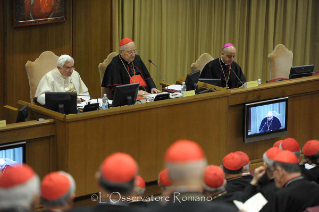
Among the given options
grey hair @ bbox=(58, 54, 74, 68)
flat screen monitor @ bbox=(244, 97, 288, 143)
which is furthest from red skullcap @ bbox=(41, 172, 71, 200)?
grey hair @ bbox=(58, 54, 74, 68)

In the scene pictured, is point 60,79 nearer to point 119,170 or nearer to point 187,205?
point 119,170

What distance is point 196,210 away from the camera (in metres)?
2.37

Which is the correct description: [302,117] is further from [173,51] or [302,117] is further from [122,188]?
[122,188]

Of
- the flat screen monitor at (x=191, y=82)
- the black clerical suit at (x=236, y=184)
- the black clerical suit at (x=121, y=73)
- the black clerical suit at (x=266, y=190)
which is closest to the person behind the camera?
the black clerical suit at (x=266, y=190)

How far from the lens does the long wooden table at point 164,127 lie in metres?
5.27

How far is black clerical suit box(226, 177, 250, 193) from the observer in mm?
4129

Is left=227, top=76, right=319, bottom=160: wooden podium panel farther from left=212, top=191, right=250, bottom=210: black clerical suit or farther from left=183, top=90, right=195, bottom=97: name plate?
left=212, top=191, right=250, bottom=210: black clerical suit

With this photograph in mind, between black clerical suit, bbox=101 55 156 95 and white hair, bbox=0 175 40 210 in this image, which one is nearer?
white hair, bbox=0 175 40 210

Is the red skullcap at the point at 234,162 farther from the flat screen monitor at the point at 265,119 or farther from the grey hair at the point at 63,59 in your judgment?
the grey hair at the point at 63,59

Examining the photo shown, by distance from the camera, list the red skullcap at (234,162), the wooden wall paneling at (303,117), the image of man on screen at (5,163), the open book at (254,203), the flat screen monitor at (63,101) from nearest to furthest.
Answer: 1. the open book at (254,203)
2. the red skullcap at (234,162)
3. the image of man on screen at (5,163)
4. the flat screen monitor at (63,101)
5. the wooden wall paneling at (303,117)

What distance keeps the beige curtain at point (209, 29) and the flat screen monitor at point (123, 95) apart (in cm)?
276

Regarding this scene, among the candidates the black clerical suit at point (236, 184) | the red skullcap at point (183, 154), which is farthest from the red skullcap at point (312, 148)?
the red skullcap at point (183, 154)

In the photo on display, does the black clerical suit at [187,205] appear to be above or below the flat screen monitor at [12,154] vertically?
above

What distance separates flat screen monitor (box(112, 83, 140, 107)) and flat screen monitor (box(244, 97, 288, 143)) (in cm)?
136
